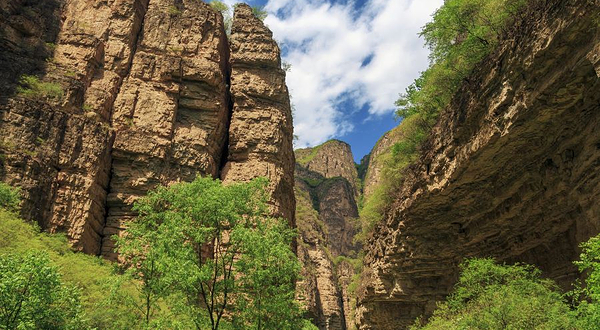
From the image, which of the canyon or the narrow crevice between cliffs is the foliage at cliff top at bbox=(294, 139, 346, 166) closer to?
the canyon

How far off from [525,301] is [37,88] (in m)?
29.9

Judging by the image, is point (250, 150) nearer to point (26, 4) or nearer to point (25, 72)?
point (25, 72)

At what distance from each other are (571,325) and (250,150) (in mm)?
23670

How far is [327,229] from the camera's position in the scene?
307 ft

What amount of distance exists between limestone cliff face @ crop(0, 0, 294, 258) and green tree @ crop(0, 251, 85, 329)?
38.6 feet

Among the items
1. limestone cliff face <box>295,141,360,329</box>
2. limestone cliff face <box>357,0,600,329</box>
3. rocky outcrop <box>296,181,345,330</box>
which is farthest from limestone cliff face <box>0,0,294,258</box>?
rocky outcrop <box>296,181,345,330</box>

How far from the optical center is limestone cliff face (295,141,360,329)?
201 ft

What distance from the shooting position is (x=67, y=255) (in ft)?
70.9

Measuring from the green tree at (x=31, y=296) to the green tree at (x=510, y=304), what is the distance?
14.1m

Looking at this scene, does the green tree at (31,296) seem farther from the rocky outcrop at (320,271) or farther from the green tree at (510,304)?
the rocky outcrop at (320,271)

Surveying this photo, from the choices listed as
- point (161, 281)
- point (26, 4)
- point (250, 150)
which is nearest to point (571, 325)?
point (161, 281)

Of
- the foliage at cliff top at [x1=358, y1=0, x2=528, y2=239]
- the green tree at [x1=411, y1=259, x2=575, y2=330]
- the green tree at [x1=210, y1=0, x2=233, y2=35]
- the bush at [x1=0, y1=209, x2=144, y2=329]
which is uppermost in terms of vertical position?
the green tree at [x1=210, y1=0, x2=233, y2=35]

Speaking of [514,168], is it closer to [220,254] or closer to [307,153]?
[220,254]

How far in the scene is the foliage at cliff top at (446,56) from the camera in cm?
1764
